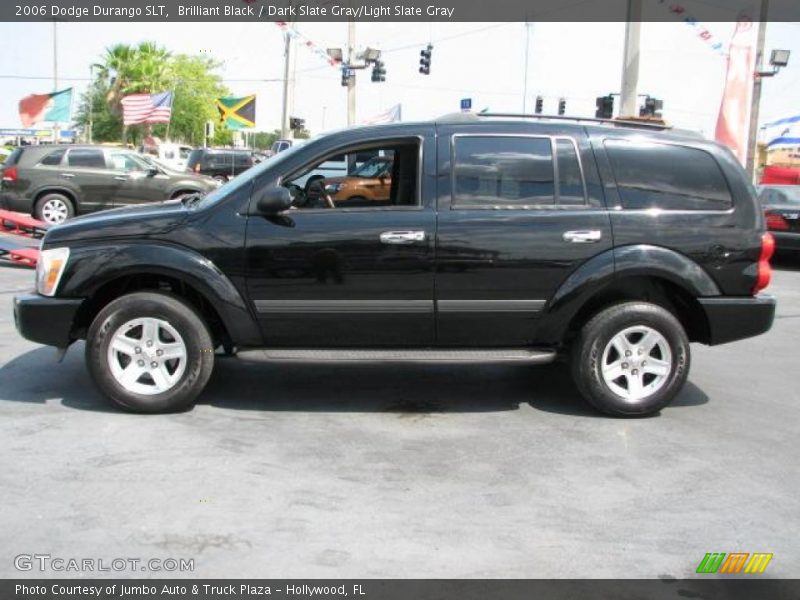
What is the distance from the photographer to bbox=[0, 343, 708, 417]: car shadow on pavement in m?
5.48

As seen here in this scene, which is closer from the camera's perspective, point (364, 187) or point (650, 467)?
point (650, 467)

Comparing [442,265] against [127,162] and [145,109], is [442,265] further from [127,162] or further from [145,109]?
[145,109]

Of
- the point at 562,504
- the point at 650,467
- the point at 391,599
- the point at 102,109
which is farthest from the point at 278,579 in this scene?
the point at 102,109

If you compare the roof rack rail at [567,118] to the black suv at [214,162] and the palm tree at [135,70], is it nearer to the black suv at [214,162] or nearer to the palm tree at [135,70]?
the black suv at [214,162]

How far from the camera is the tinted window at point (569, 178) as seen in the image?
17.0 feet

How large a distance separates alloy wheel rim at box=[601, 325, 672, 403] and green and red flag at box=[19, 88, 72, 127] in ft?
110

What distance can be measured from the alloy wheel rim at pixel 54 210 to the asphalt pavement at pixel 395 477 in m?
9.63

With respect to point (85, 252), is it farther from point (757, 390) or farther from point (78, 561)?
point (757, 390)

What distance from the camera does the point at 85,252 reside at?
5.00 m

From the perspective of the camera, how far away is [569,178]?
17.0 ft

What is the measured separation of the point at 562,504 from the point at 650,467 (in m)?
0.80

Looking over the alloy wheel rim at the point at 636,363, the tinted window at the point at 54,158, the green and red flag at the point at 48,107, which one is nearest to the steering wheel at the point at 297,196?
the alloy wheel rim at the point at 636,363

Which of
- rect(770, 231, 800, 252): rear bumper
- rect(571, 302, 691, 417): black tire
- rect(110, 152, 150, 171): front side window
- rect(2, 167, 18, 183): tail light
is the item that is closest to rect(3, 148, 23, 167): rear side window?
rect(2, 167, 18, 183): tail light

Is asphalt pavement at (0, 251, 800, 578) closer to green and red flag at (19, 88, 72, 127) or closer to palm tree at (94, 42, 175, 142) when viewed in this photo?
green and red flag at (19, 88, 72, 127)
